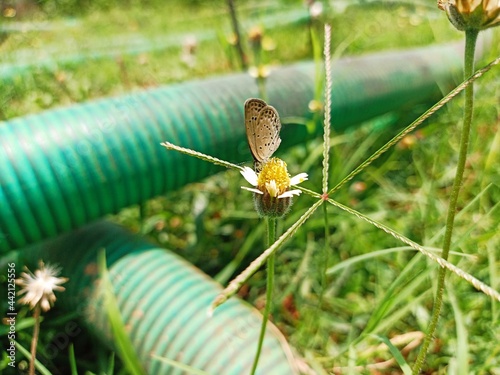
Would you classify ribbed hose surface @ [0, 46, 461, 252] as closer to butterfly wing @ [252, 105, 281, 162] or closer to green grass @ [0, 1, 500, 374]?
green grass @ [0, 1, 500, 374]

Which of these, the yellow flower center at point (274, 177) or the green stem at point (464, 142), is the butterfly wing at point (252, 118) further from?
the green stem at point (464, 142)

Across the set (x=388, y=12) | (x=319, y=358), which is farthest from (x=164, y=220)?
(x=388, y=12)

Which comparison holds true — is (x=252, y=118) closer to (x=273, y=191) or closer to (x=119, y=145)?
(x=273, y=191)

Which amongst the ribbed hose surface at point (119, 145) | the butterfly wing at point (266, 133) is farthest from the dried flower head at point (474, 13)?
the ribbed hose surface at point (119, 145)

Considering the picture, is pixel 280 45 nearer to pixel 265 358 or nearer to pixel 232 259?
pixel 232 259

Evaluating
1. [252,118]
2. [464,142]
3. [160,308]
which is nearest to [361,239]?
[160,308]

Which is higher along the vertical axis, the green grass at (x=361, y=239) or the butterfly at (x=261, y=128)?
the butterfly at (x=261, y=128)

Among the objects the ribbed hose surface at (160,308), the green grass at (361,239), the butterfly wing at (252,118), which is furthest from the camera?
the green grass at (361,239)
